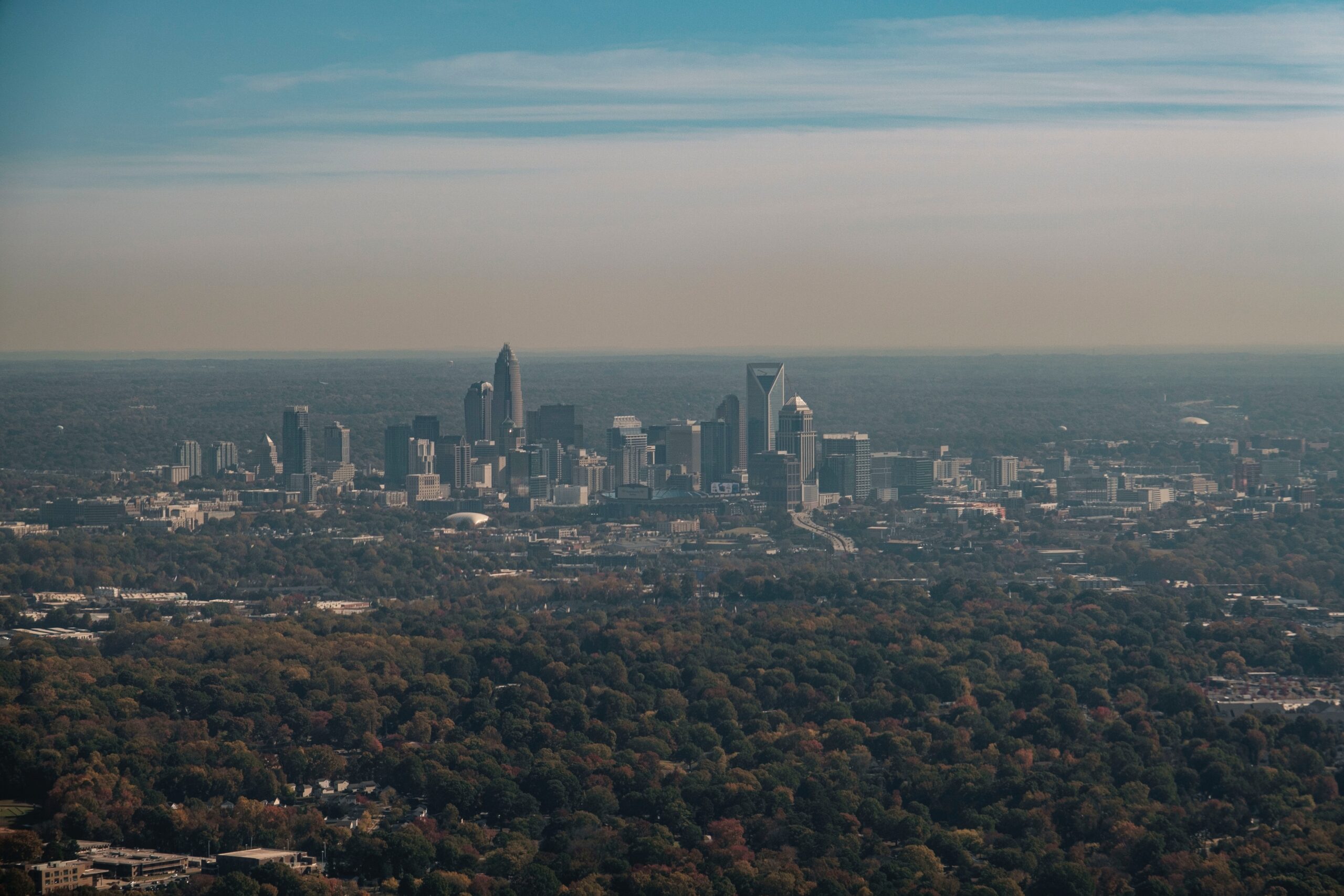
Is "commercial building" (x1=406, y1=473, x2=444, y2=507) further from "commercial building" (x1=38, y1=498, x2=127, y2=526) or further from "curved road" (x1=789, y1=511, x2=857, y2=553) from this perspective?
"commercial building" (x1=38, y1=498, x2=127, y2=526)

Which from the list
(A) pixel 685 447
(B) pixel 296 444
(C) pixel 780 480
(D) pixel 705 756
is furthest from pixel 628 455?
(D) pixel 705 756

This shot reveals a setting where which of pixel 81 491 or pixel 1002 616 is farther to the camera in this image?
pixel 81 491

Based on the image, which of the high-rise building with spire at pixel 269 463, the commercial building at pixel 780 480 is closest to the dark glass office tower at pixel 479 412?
the high-rise building with spire at pixel 269 463

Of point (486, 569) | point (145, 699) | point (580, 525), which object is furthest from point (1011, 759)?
point (580, 525)

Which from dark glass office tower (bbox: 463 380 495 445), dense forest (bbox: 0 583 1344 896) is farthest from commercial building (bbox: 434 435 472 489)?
dense forest (bbox: 0 583 1344 896)

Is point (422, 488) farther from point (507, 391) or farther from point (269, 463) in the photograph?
point (507, 391)

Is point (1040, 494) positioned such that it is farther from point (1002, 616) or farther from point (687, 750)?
point (687, 750)
